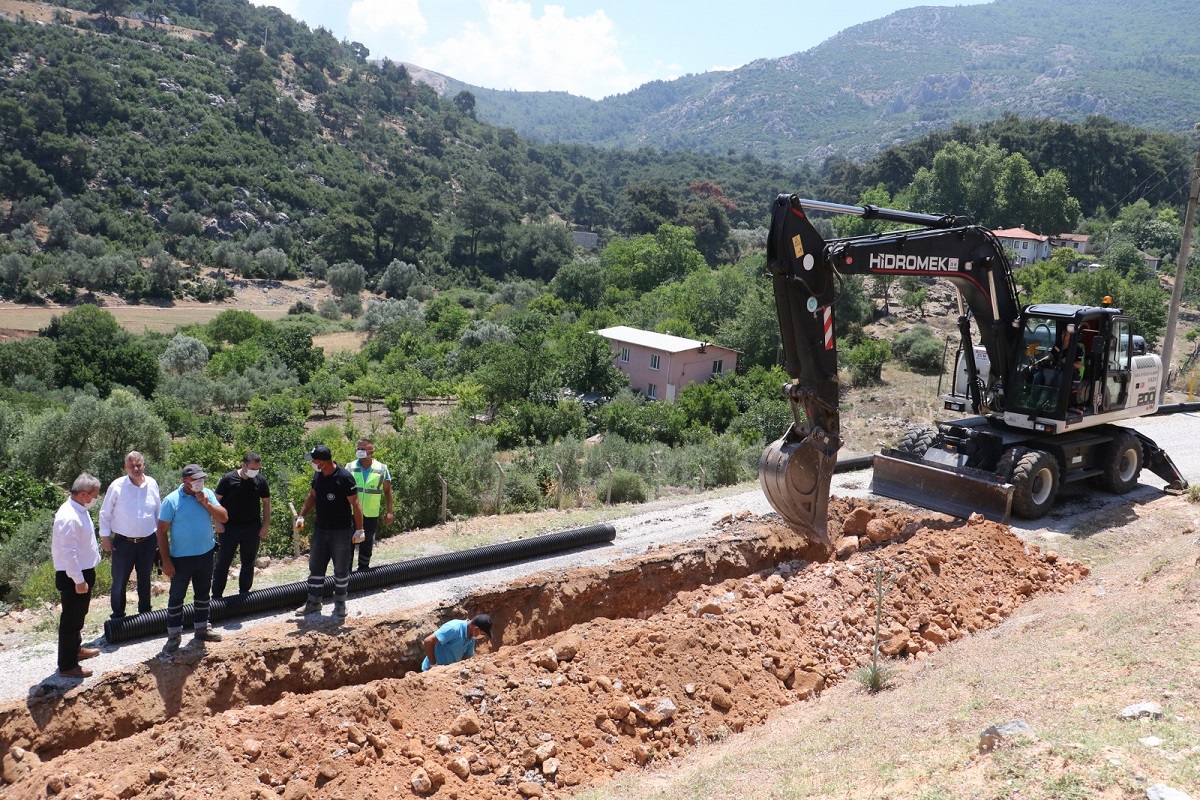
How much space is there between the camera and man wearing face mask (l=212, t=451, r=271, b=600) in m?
8.84

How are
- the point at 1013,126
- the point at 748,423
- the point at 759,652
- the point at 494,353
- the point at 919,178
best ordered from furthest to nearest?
the point at 1013,126 → the point at 919,178 → the point at 494,353 → the point at 748,423 → the point at 759,652

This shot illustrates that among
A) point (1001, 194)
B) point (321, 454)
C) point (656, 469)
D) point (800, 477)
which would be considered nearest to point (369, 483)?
point (321, 454)

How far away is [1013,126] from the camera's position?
277ft

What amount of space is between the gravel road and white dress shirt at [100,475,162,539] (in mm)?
1078

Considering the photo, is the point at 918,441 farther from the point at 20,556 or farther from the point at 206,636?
Answer: the point at 20,556

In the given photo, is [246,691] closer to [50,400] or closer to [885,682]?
[885,682]

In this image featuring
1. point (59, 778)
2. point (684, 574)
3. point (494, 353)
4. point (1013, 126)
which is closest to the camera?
point (59, 778)

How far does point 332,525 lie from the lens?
895 centimetres

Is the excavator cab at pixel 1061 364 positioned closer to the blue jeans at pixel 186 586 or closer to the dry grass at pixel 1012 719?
the dry grass at pixel 1012 719

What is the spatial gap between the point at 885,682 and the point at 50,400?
29504 mm

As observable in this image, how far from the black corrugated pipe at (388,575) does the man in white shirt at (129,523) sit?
25 centimetres

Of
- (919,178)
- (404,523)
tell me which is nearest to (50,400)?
(404,523)

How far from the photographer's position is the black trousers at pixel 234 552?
889 centimetres

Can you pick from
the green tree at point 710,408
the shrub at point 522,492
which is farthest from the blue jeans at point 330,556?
the green tree at point 710,408
